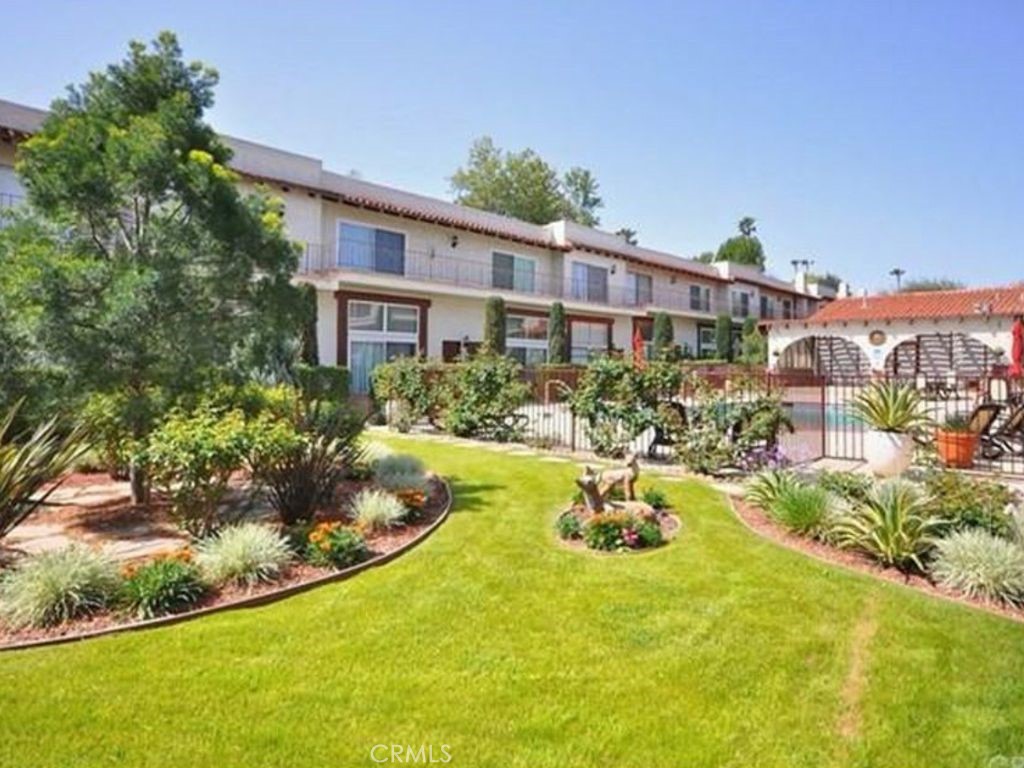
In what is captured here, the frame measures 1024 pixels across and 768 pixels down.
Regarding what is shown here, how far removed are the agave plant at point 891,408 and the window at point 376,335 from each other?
636 inches

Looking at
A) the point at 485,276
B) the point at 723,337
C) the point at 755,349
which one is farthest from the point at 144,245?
the point at 723,337

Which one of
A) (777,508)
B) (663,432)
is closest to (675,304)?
(663,432)

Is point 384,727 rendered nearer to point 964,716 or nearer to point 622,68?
point 964,716

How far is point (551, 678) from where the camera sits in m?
3.93

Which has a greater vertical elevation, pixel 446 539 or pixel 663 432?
pixel 663 432

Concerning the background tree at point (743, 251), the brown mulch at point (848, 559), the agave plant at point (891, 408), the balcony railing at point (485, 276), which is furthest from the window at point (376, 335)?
the background tree at point (743, 251)

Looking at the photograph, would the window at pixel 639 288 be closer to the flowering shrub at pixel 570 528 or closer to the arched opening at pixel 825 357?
the arched opening at pixel 825 357

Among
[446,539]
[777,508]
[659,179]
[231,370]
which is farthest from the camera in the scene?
[659,179]

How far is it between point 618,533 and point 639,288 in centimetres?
3234

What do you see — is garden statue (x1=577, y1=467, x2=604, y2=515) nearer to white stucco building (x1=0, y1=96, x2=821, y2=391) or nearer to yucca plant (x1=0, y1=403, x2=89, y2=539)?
yucca plant (x1=0, y1=403, x2=89, y2=539)

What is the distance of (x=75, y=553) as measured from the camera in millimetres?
5109

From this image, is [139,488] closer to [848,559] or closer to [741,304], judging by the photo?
[848,559]

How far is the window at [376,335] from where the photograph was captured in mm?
23375

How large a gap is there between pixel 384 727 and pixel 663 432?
8.53 metres
